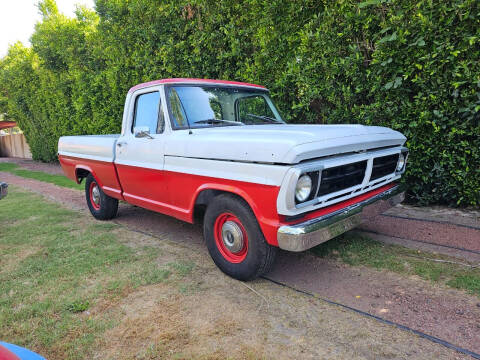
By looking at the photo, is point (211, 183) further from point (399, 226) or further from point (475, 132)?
point (475, 132)

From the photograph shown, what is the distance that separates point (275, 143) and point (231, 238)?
3.48ft

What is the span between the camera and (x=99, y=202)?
5.44 metres

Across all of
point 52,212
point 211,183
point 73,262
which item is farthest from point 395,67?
→ point 52,212

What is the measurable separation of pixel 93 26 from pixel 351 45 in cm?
1066

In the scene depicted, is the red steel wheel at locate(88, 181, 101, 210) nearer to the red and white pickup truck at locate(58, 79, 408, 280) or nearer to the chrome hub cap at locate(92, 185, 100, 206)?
the chrome hub cap at locate(92, 185, 100, 206)

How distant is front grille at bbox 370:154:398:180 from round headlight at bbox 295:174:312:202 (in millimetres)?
1018

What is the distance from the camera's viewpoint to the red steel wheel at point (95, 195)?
5.45m

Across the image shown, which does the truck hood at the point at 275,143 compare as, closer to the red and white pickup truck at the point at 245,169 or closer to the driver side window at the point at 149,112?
the red and white pickup truck at the point at 245,169

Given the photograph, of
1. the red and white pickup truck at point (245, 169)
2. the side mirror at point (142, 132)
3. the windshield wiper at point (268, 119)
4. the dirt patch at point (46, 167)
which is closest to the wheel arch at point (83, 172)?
the red and white pickup truck at point (245, 169)

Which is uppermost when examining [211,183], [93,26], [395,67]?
[93,26]

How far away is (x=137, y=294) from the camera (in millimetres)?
3020

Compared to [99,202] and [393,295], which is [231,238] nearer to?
[393,295]

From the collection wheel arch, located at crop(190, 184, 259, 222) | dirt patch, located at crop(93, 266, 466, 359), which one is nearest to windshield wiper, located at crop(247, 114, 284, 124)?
wheel arch, located at crop(190, 184, 259, 222)

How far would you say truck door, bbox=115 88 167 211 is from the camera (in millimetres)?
3803
